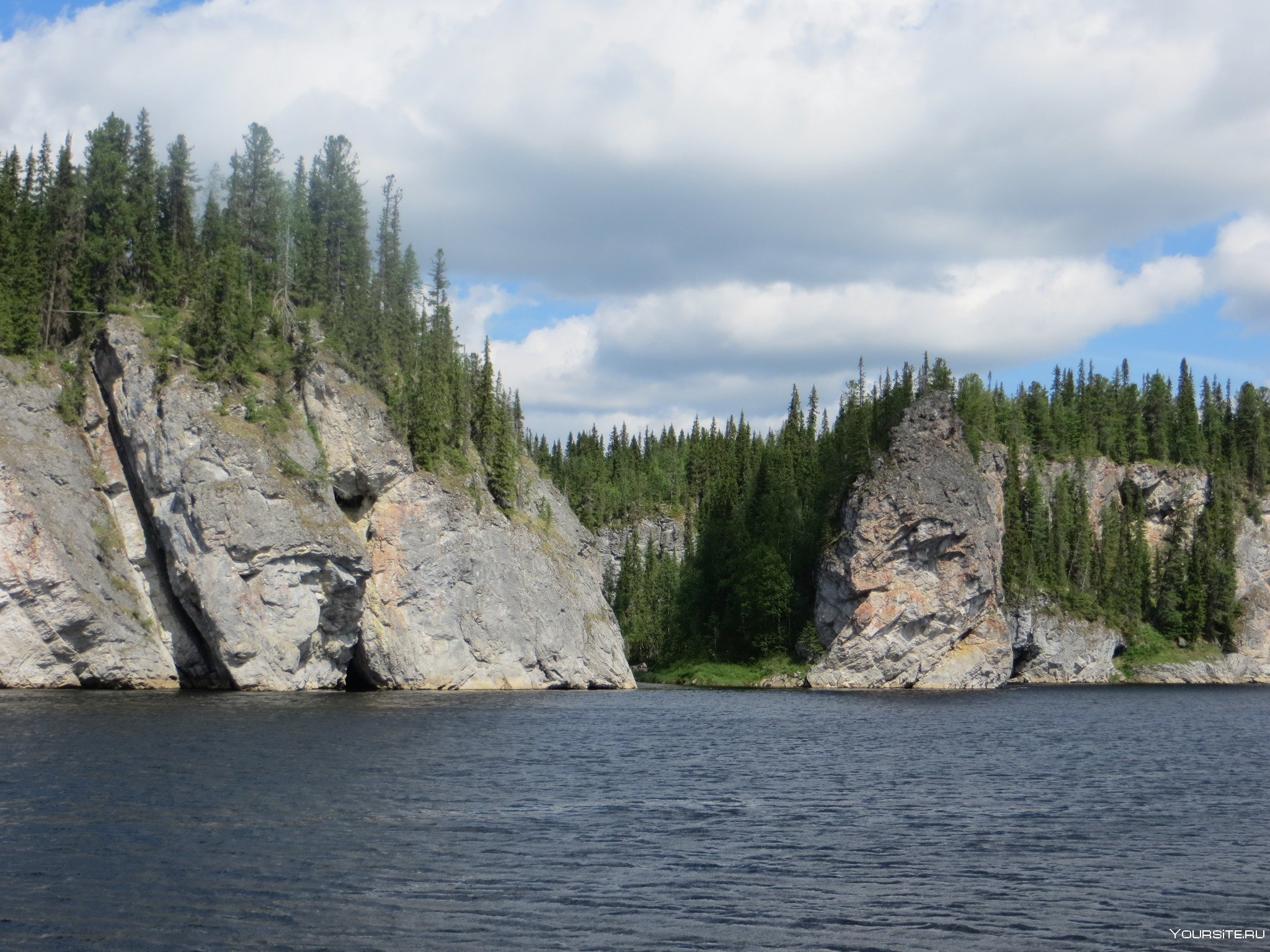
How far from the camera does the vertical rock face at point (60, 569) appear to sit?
59125 millimetres

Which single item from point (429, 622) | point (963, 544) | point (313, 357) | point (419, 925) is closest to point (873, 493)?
point (963, 544)

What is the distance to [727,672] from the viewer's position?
10850 centimetres

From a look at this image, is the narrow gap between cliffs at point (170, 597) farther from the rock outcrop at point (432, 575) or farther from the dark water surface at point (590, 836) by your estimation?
the dark water surface at point (590, 836)

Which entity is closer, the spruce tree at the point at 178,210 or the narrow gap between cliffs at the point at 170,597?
the narrow gap between cliffs at the point at 170,597

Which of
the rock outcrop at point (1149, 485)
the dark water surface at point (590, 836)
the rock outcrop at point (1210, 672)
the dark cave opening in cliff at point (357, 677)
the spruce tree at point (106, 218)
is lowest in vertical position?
the rock outcrop at point (1210, 672)

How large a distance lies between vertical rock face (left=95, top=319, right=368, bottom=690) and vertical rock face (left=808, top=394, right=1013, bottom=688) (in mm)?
47576

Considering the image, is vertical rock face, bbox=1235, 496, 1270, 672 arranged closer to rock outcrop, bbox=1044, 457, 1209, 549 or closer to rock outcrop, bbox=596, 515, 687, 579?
rock outcrop, bbox=1044, 457, 1209, 549

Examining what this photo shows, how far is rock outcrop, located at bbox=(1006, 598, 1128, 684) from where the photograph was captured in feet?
409

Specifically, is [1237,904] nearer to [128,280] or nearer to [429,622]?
[429,622]

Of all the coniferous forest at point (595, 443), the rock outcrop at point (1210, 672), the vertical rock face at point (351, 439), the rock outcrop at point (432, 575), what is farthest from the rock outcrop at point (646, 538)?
the vertical rock face at point (351, 439)

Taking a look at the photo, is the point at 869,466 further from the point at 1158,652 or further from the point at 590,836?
the point at 590,836

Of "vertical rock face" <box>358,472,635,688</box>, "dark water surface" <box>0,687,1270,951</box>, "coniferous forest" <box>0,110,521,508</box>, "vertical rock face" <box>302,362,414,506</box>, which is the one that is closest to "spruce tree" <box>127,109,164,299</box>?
"coniferous forest" <box>0,110,521,508</box>

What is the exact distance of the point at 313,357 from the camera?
78.2 metres

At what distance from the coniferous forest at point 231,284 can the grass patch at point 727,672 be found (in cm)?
3150
